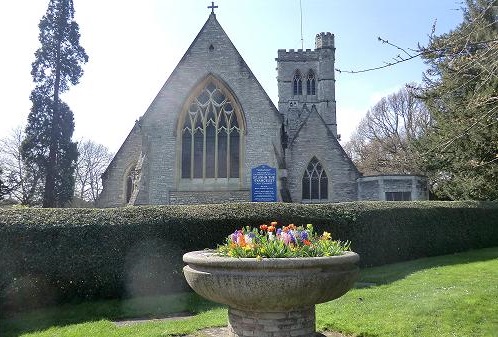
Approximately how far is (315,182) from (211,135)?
21.2ft

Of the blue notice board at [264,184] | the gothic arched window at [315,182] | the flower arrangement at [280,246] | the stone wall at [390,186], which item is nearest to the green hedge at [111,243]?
the flower arrangement at [280,246]

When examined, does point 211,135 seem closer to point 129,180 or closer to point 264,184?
point 264,184

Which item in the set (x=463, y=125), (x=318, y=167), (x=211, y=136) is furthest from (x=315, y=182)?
(x=463, y=125)

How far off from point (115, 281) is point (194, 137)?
35.2 feet

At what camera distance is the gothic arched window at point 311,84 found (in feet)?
144

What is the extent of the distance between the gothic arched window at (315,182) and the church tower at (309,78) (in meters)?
19.9

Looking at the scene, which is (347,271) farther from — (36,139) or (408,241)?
(36,139)

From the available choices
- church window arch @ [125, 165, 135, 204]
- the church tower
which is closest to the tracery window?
church window arch @ [125, 165, 135, 204]

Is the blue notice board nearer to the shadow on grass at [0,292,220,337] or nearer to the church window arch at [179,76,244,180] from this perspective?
the church window arch at [179,76,244,180]

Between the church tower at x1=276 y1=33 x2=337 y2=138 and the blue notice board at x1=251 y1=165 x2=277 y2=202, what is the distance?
24.3 metres

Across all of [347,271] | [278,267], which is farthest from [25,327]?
[347,271]

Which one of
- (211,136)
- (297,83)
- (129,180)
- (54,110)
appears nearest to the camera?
(211,136)

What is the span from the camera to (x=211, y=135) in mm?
19625

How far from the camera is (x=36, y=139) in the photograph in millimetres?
28328
